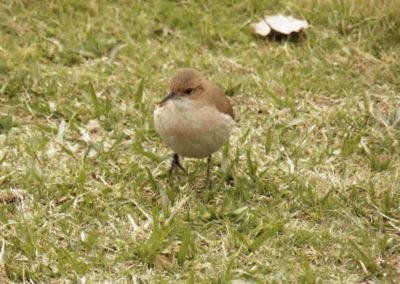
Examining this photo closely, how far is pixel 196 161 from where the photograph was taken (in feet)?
19.3

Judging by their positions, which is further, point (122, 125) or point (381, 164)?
point (122, 125)

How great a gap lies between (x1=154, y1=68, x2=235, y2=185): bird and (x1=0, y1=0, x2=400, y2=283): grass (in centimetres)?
35

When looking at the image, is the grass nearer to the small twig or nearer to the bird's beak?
the small twig

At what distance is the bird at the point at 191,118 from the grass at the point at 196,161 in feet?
1.14

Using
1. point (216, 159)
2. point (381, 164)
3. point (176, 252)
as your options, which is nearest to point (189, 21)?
point (216, 159)

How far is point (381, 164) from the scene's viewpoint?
572 centimetres

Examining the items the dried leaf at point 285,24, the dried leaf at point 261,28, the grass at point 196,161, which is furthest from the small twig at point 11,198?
the dried leaf at point 285,24

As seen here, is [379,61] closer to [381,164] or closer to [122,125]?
[381,164]

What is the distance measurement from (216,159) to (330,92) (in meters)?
1.41

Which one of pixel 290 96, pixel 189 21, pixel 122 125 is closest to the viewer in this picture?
pixel 122 125

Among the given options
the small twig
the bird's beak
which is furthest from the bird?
the small twig

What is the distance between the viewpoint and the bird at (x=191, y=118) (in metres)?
5.15

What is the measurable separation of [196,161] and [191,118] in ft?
2.54

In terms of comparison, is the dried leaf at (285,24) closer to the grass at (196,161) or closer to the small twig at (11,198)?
the grass at (196,161)
